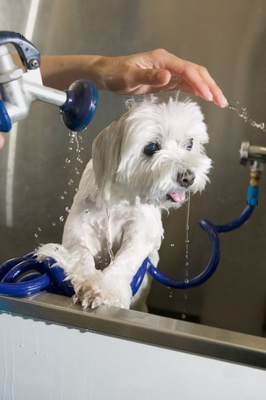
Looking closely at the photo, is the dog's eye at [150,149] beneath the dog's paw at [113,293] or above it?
above

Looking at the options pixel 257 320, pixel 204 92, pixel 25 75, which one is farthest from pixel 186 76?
pixel 257 320

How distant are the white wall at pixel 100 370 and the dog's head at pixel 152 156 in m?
0.36

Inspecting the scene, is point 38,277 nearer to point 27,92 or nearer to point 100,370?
point 100,370

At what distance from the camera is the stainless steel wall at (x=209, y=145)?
4.47 feet

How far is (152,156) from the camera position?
3.17 feet

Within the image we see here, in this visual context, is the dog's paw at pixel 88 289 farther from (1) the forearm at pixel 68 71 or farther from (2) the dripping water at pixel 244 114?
(2) the dripping water at pixel 244 114

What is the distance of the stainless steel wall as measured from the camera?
1362 millimetres

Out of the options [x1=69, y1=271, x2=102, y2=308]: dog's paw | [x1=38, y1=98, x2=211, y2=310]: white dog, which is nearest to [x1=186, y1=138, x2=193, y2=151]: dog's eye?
[x1=38, y1=98, x2=211, y2=310]: white dog

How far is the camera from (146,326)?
2.10 ft

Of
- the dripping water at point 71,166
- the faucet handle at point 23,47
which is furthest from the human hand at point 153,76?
the dripping water at point 71,166

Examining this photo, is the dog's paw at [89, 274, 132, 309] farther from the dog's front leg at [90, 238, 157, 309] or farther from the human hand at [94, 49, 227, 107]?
the human hand at [94, 49, 227, 107]

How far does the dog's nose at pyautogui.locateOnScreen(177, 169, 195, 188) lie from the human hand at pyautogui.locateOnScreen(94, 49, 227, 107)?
14 cm

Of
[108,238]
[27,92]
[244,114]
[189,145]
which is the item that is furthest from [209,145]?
[27,92]

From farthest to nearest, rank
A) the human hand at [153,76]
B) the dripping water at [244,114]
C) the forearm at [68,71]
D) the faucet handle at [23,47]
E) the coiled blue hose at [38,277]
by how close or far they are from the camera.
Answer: the dripping water at [244,114] → the forearm at [68,71] → the human hand at [153,76] → the coiled blue hose at [38,277] → the faucet handle at [23,47]
